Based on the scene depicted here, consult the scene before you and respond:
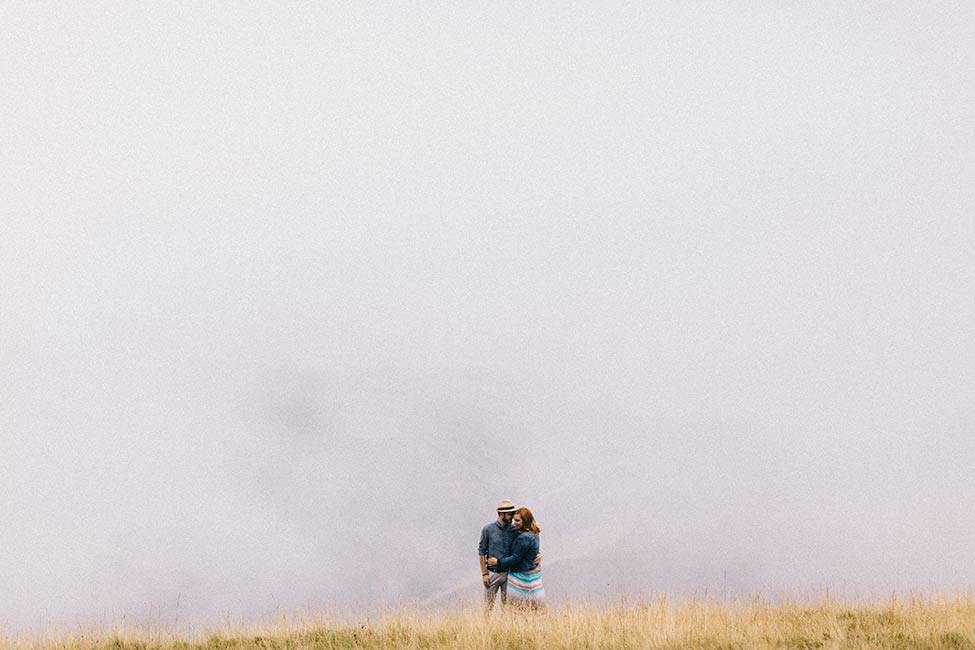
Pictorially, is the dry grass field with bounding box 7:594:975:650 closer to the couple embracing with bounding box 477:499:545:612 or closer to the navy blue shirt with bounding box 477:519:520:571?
the couple embracing with bounding box 477:499:545:612

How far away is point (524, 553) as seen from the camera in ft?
48.6

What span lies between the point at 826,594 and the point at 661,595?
242 cm

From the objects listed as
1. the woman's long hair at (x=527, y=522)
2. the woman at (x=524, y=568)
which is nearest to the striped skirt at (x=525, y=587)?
the woman at (x=524, y=568)

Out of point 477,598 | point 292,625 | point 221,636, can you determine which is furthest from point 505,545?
point 221,636

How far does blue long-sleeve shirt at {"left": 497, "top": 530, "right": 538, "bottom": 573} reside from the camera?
1481 centimetres

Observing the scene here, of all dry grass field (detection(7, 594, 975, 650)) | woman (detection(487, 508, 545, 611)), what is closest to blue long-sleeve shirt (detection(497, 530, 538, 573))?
woman (detection(487, 508, 545, 611))

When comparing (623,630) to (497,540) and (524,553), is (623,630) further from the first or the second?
(497,540)

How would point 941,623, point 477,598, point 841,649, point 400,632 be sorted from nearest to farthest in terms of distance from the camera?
point 841,649 < point 941,623 < point 400,632 < point 477,598

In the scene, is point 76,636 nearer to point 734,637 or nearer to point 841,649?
point 734,637

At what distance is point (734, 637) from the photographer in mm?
10672

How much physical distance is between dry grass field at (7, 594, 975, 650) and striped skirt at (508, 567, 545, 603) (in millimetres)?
1053

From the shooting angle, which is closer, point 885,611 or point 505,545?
point 885,611

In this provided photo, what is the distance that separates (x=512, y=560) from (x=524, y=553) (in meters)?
0.24

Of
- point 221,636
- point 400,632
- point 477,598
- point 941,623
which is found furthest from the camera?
point 477,598
